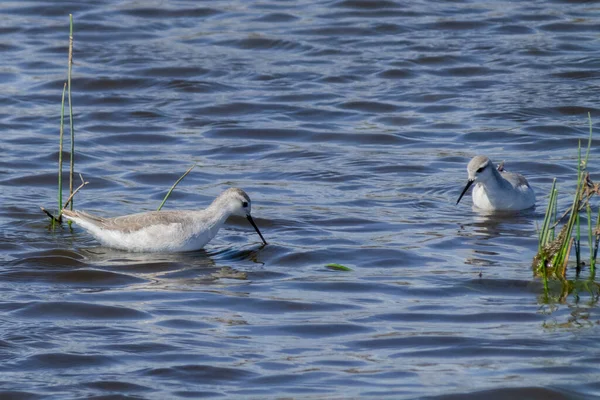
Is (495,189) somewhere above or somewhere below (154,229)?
below

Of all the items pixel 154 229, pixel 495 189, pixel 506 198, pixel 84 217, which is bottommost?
pixel 506 198

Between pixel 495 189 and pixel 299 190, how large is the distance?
7.13 feet


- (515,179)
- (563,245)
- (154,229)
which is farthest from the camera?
(515,179)

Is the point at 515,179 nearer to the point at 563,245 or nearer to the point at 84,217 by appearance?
the point at 563,245

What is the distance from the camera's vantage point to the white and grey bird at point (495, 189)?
13.1 m

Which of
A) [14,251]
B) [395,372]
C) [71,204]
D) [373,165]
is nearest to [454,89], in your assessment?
[373,165]

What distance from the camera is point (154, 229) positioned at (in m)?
11.1

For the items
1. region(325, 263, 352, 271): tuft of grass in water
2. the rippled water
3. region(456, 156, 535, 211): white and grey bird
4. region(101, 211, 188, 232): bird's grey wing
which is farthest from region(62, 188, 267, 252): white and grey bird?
region(456, 156, 535, 211): white and grey bird

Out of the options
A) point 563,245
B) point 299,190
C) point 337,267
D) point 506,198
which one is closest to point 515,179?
point 506,198

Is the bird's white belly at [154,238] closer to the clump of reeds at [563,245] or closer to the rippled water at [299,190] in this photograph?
the rippled water at [299,190]

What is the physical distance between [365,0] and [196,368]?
52.4 feet

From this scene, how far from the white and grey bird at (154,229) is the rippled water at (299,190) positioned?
147 mm

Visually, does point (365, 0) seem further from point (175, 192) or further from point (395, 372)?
point (395, 372)

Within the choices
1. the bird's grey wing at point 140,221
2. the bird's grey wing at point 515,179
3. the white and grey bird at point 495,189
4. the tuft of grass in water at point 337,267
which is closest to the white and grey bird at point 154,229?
the bird's grey wing at point 140,221
